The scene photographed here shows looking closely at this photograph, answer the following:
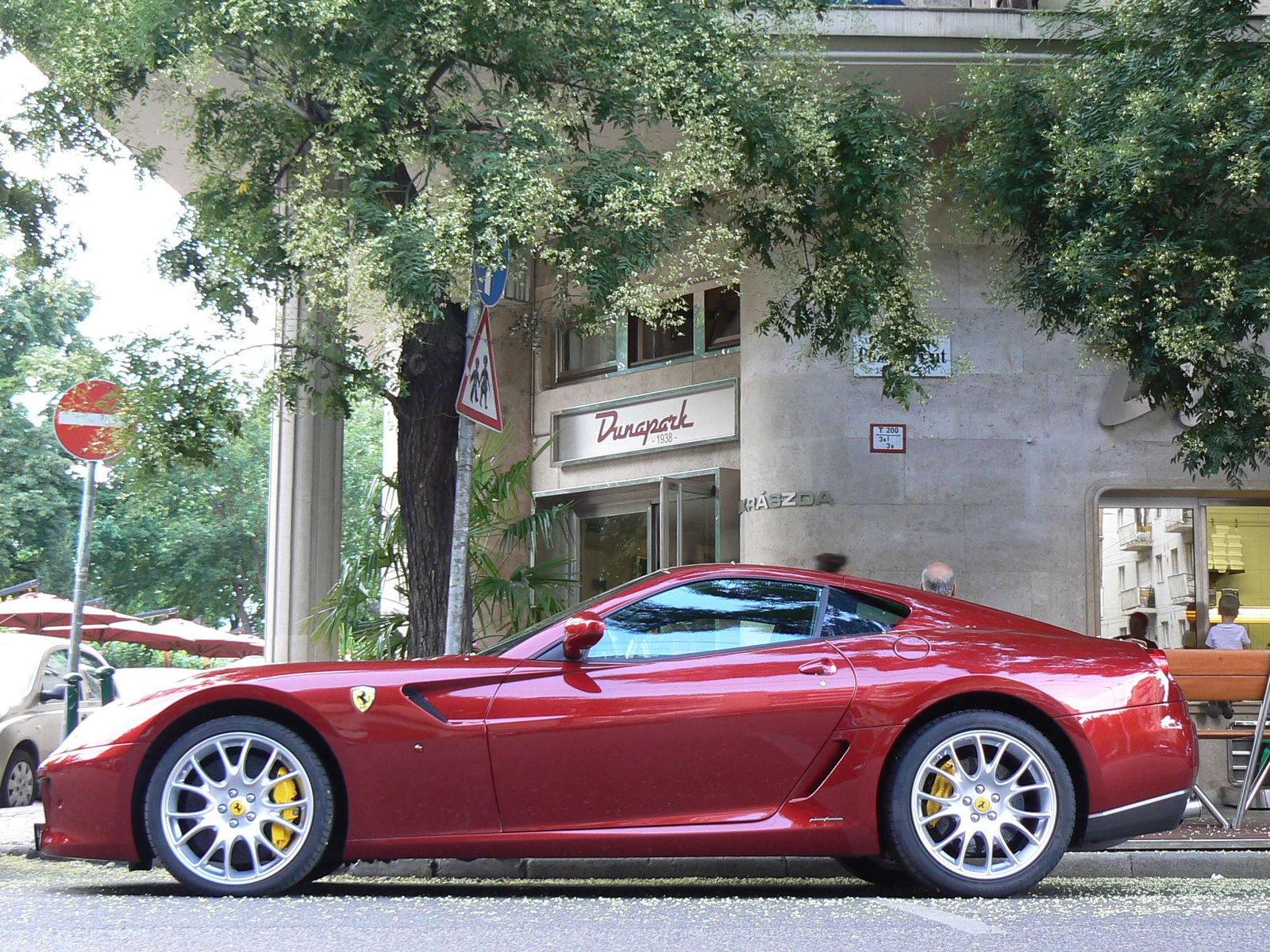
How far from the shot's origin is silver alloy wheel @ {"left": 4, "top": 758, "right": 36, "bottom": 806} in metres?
11.5

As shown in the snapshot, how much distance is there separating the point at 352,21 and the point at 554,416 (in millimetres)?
9755

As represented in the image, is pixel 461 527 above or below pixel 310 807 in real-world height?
above

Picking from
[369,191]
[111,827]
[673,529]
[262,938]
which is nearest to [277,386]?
[369,191]

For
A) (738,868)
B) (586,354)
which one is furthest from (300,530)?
(738,868)

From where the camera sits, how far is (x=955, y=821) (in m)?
5.59

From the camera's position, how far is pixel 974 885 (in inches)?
217

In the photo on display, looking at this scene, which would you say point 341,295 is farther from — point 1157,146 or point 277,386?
point 1157,146

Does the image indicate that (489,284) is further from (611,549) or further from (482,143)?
(611,549)

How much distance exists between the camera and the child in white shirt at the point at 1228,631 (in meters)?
12.5

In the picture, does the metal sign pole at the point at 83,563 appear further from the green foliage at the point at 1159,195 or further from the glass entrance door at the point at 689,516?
the glass entrance door at the point at 689,516

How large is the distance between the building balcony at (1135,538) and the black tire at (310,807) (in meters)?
9.97

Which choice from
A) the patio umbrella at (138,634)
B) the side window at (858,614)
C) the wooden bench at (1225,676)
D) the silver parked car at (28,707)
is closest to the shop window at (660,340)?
the silver parked car at (28,707)

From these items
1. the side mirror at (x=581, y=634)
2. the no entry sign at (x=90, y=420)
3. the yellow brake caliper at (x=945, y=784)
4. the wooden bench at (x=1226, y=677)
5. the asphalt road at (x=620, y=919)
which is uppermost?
the no entry sign at (x=90, y=420)

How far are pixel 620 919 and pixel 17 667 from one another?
889 cm
